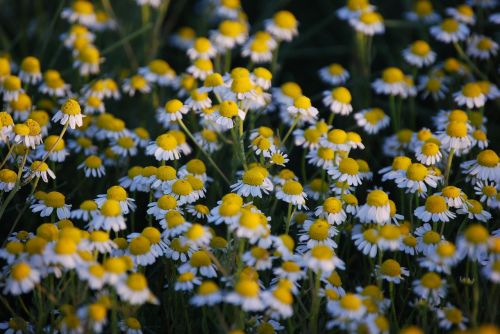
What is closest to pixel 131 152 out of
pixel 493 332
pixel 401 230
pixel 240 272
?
pixel 240 272

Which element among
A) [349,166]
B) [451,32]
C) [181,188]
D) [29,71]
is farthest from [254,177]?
[451,32]

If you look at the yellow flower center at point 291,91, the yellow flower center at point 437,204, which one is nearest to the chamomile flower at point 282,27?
the yellow flower center at point 291,91

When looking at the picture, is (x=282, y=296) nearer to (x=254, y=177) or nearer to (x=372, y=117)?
(x=254, y=177)

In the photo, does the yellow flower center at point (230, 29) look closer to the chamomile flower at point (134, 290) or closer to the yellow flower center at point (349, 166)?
the yellow flower center at point (349, 166)

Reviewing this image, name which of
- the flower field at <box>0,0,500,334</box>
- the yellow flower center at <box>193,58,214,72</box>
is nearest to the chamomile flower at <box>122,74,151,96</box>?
the flower field at <box>0,0,500,334</box>

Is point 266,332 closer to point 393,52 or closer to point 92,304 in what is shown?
point 92,304

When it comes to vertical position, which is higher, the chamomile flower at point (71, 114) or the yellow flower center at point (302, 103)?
the chamomile flower at point (71, 114)

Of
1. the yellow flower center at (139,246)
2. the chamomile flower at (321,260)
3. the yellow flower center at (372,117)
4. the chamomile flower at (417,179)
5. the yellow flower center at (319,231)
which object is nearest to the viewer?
the chamomile flower at (321,260)
